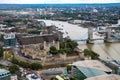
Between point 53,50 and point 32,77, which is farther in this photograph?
point 53,50

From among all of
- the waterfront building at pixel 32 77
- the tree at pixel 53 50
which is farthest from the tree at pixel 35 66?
the tree at pixel 53 50

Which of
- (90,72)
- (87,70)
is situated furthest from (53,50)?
(90,72)

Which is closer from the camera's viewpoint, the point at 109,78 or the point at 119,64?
the point at 109,78

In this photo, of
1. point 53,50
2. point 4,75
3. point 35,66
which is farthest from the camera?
point 53,50

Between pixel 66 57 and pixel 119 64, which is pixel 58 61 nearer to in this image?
pixel 66 57

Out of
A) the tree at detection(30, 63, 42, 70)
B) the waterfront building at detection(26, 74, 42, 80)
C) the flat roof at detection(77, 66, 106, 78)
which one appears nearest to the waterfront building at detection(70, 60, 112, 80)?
the flat roof at detection(77, 66, 106, 78)

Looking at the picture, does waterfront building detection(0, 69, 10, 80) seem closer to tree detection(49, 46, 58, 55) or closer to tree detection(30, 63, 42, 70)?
tree detection(30, 63, 42, 70)

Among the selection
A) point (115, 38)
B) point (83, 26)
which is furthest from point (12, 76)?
point (83, 26)

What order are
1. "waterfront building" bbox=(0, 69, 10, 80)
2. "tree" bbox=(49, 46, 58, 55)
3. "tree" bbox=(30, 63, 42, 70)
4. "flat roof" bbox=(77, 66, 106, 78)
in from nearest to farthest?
"waterfront building" bbox=(0, 69, 10, 80) < "flat roof" bbox=(77, 66, 106, 78) < "tree" bbox=(30, 63, 42, 70) < "tree" bbox=(49, 46, 58, 55)

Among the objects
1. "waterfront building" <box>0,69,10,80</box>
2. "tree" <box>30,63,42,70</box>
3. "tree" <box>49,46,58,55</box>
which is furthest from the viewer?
"tree" <box>49,46,58,55</box>

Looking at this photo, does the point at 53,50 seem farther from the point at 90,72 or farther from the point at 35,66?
the point at 90,72

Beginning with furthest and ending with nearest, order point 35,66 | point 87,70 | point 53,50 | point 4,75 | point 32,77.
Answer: point 53,50 < point 35,66 < point 87,70 < point 32,77 < point 4,75
